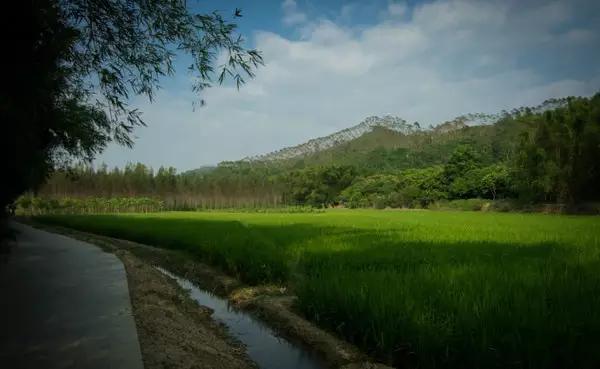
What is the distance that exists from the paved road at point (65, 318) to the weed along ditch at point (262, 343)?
1.54 metres

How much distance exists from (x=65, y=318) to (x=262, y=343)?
7.95 feet

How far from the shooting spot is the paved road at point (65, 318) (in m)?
3.54

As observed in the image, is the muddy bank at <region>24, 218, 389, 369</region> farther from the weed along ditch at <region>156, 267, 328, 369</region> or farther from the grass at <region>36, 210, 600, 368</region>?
the grass at <region>36, 210, 600, 368</region>

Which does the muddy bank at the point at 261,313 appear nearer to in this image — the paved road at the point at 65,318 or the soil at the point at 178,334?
the soil at the point at 178,334

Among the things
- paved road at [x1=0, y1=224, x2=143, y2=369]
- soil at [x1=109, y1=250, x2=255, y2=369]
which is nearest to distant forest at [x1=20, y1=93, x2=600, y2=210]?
paved road at [x1=0, y1=224, x2=143, y2=369]

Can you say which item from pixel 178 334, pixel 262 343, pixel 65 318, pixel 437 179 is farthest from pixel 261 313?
pixel 437 179

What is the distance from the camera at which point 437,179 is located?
53.7 meters

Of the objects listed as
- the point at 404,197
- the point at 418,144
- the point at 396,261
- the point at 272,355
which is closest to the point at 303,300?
the point at 272,355

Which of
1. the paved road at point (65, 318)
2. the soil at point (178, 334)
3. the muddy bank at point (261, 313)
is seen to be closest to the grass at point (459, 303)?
the muddy bank at point (261, 313)

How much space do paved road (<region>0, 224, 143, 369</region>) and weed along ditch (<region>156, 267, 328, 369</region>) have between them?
154 cm

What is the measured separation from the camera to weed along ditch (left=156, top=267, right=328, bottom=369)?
15.8 feet

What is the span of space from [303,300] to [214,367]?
2256 mm

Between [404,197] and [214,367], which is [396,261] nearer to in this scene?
[214,367]

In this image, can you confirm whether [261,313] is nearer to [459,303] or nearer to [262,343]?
[262,343]
